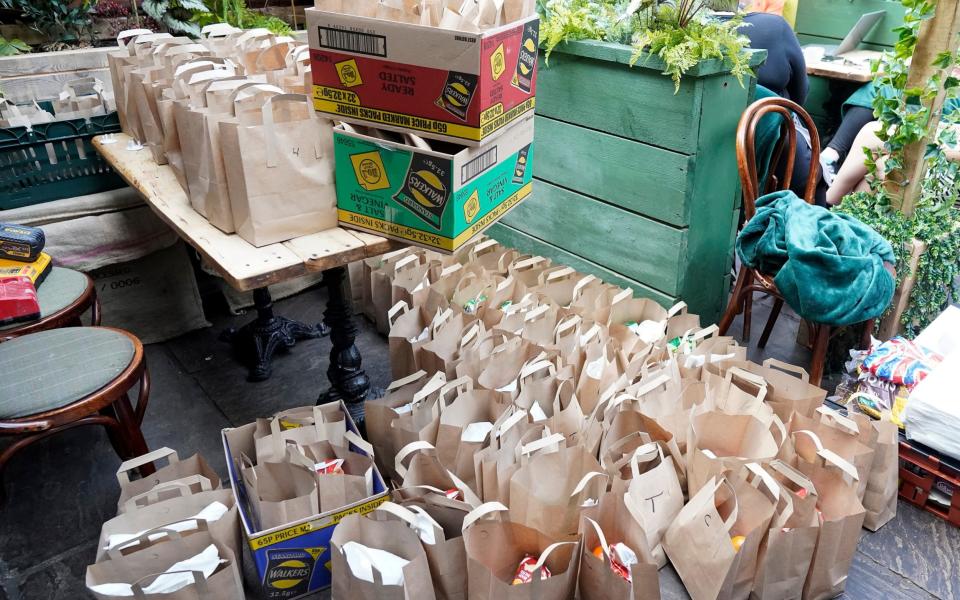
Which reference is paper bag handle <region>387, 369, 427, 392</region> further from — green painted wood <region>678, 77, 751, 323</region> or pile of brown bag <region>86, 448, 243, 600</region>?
green painted wood <region>678, 77, 751, 323</region>

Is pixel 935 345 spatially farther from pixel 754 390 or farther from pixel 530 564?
pixel 530 564

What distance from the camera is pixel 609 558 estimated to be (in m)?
1.62

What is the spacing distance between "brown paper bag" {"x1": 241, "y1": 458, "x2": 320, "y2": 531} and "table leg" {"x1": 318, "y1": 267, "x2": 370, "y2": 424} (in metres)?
0.66

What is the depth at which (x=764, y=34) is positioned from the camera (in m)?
3.38

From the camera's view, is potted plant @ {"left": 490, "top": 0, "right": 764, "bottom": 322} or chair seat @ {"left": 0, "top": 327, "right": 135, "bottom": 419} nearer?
chair seat @ {"left": 0, "top": 327, "right": 135, "bottom": 419}

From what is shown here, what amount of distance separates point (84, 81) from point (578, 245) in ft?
8.77

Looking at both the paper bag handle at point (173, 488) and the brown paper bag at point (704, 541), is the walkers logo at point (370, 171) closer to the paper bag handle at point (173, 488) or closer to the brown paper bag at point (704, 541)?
the paper bag handle at point (173, 488)

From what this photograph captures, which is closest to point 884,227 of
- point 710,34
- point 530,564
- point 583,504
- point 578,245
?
point 710,34

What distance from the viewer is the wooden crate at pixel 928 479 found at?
7.27ft

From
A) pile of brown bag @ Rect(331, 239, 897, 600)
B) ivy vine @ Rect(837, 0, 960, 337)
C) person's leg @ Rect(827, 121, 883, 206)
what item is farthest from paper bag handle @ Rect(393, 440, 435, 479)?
person's leg @ Rect(827, 121, 883, 206)

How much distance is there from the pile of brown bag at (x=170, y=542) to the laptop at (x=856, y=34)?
217 inches

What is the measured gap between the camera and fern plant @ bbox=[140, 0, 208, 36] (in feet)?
13.4

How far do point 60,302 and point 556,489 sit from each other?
1.96 m

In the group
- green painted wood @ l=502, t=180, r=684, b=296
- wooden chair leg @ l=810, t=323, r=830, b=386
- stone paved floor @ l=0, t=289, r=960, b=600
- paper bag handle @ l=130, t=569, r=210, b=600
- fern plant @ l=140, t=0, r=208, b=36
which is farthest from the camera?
fern plant @ l=140, t=0, r=208, b=36
